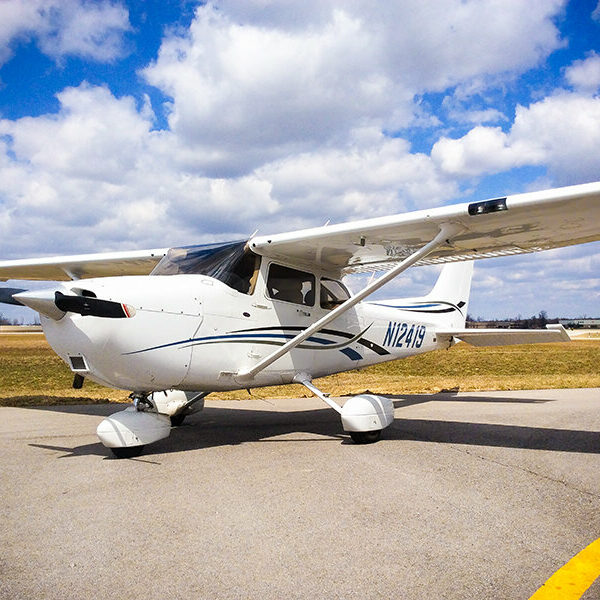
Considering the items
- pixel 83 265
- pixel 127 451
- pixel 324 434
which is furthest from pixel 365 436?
pixel 83 265

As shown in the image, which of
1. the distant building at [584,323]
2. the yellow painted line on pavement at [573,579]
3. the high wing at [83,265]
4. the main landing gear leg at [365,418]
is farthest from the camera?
the distant building at [584,323]

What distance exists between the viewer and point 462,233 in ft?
22.1

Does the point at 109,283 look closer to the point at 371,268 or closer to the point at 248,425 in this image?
the point at 248,425

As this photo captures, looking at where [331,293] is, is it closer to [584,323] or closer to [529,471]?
[529,471]

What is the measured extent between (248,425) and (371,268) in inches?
127

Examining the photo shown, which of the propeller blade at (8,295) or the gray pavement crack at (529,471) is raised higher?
the propeller blade at (8,295)

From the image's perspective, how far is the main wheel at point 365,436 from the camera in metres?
6.62

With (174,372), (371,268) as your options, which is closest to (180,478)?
(174,372)

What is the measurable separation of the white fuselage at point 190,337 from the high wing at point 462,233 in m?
0.77

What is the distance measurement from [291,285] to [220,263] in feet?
4.18

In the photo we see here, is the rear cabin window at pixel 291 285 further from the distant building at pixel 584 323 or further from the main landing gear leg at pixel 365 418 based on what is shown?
the distant building at pixel 584 323

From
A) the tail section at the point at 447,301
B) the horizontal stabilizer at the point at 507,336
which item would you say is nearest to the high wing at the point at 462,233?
the horizontal stabilizer at the point at 507,336

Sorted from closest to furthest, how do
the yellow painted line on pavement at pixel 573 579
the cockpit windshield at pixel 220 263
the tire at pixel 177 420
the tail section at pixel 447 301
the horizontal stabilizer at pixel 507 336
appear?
the yellow painted line on pavement at pixel 573 579 < the cockpit windshield at pixel 220 263 < the tire at pixel 177 420 < the horizontal stabilizer at pixel 507 336 < the tail section at pixel 447 301

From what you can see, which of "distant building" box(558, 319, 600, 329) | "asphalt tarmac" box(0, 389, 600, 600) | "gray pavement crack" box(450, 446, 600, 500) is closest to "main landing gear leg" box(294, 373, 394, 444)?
"asphalt tarmac" box(0, 389, 600, 600)
